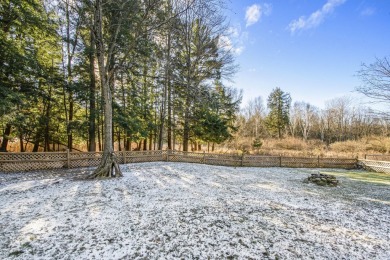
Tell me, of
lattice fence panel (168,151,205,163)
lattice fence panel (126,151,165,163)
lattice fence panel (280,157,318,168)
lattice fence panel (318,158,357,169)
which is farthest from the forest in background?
lattice fence panel (280,157,318,168)

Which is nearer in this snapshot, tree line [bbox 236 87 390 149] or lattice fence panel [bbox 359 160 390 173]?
lattice fence panel [bbox 359 160 390 173]

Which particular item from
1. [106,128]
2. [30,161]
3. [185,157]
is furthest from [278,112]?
[30,161]

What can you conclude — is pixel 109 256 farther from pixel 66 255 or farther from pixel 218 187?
pixel 218 187

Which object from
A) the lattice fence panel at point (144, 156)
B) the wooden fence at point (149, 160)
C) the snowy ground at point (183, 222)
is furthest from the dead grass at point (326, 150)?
the snowy ground at point (183, 222)

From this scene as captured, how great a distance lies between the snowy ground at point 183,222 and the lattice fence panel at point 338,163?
29.3 ft

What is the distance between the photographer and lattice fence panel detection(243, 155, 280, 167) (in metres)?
14.0

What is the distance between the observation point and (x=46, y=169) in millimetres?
9477

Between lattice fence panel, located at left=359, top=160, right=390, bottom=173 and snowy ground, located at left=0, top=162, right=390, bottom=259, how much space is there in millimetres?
9297

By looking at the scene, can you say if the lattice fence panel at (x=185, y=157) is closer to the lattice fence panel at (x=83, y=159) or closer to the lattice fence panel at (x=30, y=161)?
the lattice fence panel at (x=83, y=159)

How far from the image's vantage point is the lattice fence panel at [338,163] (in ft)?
50.3

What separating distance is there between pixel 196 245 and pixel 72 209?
332cm

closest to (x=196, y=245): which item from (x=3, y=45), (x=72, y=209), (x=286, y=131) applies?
(x=72, y=209)

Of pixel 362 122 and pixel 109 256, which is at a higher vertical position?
pixel 362 122

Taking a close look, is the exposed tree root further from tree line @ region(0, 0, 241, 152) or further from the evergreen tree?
the evergreen tree
